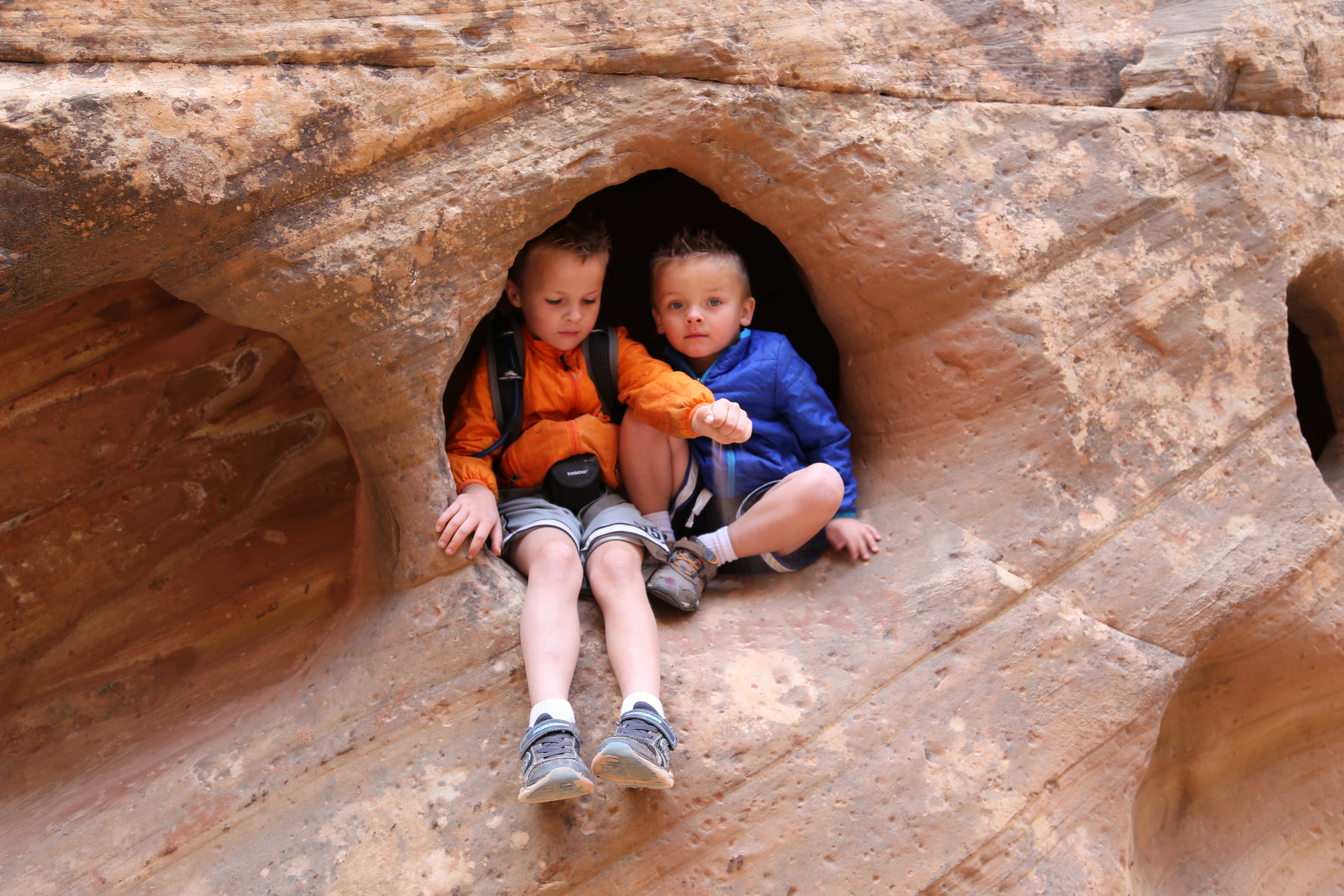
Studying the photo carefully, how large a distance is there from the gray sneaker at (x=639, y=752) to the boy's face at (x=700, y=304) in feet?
3.68

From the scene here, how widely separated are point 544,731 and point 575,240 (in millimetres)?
1297

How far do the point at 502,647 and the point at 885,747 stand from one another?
3.13 ft

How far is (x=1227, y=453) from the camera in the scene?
2648 mm

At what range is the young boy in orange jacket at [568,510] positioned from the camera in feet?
6.50

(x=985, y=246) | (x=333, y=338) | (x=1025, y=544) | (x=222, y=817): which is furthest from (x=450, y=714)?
(x=985, y=246)

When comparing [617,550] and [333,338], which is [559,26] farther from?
[617,550]

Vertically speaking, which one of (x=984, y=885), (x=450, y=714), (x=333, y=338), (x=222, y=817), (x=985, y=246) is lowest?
(x=984, y=885)

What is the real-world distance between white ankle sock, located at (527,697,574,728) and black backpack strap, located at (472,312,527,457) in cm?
78

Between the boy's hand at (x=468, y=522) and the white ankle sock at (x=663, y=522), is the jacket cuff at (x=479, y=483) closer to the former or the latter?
the boy's hand at (x=468, y=522)

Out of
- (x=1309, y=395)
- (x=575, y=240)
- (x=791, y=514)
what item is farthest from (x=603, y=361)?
(x=1309, y=395)

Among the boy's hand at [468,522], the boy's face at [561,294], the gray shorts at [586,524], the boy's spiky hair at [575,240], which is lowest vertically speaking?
the gray shorts at [586,524]

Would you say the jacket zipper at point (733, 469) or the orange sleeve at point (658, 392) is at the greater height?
the orange sleeve at point (658, 392)

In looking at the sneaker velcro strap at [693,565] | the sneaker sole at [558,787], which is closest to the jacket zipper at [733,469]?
the sneaker velcro strap at [693,565]

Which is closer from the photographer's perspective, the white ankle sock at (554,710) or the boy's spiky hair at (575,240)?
the white ankle sock at (554,710)
